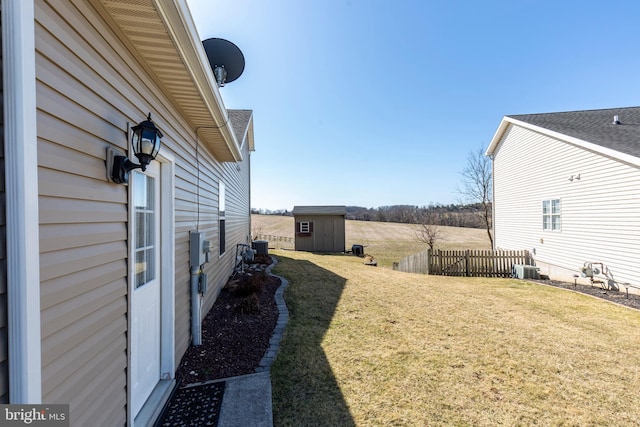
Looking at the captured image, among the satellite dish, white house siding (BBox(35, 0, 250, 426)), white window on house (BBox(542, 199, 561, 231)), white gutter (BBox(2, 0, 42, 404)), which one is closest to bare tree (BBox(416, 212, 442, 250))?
white window on house (BBox(542, 199, 561, 231))

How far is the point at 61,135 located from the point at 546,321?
7027mm

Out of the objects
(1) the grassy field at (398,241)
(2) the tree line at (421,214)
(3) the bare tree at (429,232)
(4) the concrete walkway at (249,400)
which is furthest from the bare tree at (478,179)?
(4) the concrete walkway at (249,400)

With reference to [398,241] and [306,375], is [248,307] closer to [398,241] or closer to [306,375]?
[306,375]

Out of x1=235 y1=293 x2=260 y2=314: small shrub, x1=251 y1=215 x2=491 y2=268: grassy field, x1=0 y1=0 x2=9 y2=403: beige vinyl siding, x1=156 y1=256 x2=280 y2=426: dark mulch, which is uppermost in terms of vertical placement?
x1=0 y1=0 x2=9 y2=403: beige vinyl siding

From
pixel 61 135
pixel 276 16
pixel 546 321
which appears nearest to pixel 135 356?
pixel 61 135

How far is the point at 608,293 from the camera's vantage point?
6887 millimetres

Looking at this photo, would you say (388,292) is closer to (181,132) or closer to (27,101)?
(181,132)

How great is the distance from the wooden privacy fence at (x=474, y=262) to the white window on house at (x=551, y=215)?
135cm

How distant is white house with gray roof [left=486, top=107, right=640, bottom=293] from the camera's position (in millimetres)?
6879

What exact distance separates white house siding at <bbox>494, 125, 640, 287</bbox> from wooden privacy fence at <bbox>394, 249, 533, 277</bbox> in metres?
0.82

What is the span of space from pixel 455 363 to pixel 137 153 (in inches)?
161

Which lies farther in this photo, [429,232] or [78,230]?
[429,232]

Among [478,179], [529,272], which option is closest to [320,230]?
[529,272]

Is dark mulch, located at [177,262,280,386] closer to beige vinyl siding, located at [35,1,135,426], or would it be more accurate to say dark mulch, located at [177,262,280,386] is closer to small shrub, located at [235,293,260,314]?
small shrub, located at [235,293,260,314]
